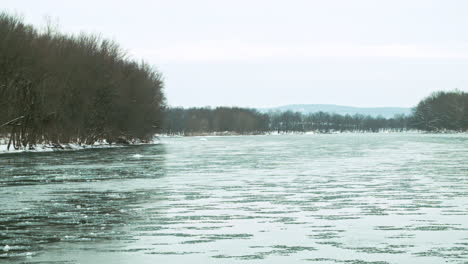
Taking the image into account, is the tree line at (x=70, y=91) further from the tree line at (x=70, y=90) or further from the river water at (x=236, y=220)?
the river water at (x=236, y=220)

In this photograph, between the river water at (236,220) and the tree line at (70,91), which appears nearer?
the river water at (236,220)

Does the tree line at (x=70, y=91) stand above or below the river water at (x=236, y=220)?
above

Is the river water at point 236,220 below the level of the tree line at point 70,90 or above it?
below

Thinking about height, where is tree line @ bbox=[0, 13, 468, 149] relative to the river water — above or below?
above

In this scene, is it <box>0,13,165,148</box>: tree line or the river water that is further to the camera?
<box>0,13,165,148</box>: tree line

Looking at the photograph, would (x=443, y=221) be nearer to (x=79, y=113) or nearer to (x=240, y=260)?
(x=240, y=260)

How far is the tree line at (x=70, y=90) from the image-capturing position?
6039cm

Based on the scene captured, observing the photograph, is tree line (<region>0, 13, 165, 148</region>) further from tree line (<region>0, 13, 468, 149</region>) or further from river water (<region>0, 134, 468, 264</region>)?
river water (<region>0, 134, 468, 264</region>)

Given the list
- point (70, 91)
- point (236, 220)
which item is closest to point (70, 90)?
point (70, 91)

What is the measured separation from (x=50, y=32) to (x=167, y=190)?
60.5 metres

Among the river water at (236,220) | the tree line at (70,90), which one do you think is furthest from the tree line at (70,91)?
the river water at (236,220)

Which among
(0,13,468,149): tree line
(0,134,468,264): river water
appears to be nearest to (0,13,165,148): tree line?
(0,13,468,149): tree line

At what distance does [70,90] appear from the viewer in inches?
2972

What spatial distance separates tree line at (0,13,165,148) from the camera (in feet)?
198
